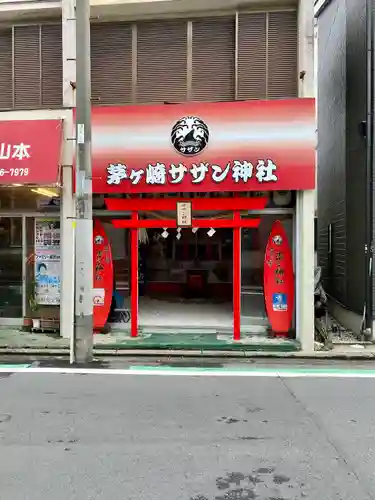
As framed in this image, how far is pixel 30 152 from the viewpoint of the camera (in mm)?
10000

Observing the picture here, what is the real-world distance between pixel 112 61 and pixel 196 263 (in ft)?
16.3

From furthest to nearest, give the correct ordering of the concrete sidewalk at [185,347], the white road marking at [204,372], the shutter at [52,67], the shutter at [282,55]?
the shutter at [52,67], the shutter at [282,55], the concrete sidewalk at [185,347], the white road marking at [204,372]

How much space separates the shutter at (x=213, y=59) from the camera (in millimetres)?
10250

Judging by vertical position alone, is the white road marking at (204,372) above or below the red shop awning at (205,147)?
below

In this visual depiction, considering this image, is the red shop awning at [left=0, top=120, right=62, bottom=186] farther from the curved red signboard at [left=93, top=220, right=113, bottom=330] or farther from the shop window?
the curved red signboard at [left=93, top=220, right=113, bottom=330]

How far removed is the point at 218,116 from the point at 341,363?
5.26 meters

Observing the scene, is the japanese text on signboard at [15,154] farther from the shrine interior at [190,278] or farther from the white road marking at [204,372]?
the white road marking at [204,372]

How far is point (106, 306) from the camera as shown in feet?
34.6

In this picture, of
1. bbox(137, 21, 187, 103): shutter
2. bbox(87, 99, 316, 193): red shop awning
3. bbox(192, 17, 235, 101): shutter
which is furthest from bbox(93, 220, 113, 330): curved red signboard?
bbox(192, 17, 235, 101): shutter

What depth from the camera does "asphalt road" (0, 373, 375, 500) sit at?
12.7 feet

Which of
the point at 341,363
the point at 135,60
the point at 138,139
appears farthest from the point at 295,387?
the point at 135,60

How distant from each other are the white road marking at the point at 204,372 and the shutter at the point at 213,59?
18.5 feet

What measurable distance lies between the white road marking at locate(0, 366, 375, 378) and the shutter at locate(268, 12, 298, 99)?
18.3ft

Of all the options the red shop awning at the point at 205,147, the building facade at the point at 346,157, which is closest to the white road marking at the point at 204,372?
the building facade at the point at 346,157
